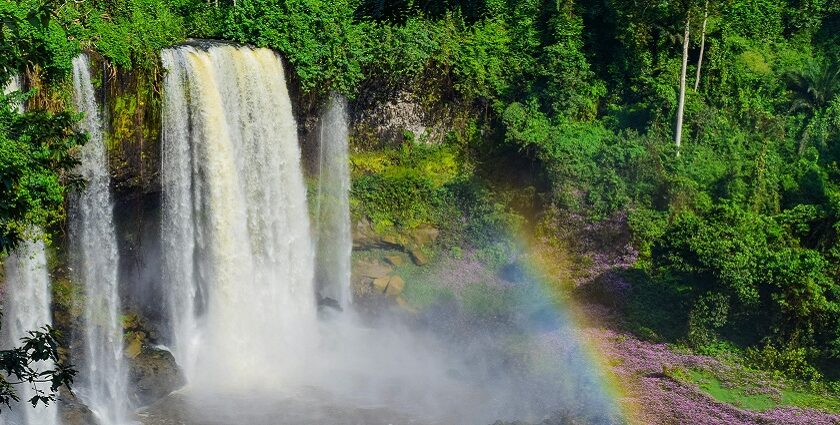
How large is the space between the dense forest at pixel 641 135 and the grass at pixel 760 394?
783 millimetres

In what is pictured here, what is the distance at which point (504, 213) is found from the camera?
25359 mm

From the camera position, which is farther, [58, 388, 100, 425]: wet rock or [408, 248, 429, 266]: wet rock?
[408, 248, 429, 266]: wet rock

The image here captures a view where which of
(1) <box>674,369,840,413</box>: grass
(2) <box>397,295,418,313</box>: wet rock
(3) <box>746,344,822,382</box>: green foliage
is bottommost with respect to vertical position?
(1) <box>674,369,840,413</box>: grass

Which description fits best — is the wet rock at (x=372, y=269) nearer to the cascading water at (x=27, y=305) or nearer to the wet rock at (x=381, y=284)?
the wet rock at (x=381, y=284)

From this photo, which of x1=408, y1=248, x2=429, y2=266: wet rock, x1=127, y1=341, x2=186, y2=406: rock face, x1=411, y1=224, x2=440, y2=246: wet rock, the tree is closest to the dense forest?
x1=411, y1=224, x2=440, y2=246: wet rock

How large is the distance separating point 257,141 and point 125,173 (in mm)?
3414

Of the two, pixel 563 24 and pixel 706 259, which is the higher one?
pixel 563 24

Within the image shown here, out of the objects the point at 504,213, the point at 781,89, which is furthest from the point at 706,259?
the point at 781,89

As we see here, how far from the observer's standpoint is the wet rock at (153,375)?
60.9 ft

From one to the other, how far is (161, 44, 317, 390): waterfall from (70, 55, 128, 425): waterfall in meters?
1.53

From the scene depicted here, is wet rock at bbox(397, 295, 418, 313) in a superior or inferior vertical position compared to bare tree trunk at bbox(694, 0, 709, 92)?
inferior

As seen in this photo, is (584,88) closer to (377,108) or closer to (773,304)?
(377,108)

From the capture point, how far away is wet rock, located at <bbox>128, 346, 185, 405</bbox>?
60.9 feet

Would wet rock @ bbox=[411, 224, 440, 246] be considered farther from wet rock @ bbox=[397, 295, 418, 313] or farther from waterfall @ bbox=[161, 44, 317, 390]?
waterfall @ bbox=[161, 44, 317, 390]
